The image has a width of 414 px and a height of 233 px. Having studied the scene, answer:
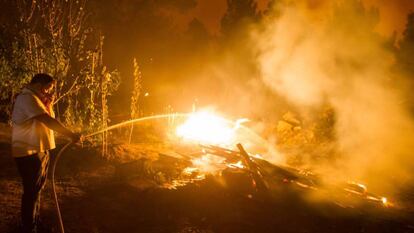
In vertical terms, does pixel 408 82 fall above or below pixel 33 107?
above

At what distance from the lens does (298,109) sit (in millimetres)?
18609

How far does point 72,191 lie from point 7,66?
517 centimetres

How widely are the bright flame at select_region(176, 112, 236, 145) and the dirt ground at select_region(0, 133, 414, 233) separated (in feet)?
14.0

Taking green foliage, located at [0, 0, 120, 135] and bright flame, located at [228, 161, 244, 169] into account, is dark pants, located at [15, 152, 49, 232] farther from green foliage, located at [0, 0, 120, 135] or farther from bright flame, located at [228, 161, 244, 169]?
bright flame, located at [228, 161, 244, 169]

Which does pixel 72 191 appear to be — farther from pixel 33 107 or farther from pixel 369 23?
pixel 369 23

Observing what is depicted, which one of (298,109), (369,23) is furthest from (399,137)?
(369,23)

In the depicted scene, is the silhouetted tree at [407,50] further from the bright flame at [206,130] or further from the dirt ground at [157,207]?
the dirt ground at [157,207]

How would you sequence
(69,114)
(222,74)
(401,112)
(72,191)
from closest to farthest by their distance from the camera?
(72,191)
(69,114)
(401,112)
(222,74)

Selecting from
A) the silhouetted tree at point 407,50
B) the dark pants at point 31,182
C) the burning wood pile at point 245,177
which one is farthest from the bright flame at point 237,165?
the silhouetted tree at point 407,50

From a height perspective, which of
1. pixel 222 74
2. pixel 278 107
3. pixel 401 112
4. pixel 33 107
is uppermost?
pixel 222 74

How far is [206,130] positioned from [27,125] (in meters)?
8.98

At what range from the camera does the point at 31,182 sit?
14.1 feet

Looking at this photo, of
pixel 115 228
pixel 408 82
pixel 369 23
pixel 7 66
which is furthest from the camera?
pixel 369 23

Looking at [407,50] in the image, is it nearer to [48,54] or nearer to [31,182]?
[48,54]
